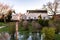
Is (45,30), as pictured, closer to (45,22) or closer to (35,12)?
(45,22)

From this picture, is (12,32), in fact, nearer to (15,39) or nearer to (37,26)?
(15,39)

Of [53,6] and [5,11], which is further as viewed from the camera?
[5,11]

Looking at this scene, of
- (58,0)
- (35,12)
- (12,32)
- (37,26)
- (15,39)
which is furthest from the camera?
(35,12)

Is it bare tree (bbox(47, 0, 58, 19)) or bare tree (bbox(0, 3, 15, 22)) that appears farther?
bare tree (bbox(0, 3, 15, 22))

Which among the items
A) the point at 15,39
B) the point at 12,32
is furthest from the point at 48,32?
the point at 12,32

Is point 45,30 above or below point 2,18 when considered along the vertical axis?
above

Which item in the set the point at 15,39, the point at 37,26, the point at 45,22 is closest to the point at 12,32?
the point at 15,39

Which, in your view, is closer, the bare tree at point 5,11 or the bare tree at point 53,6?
the bare tree at point 53,6

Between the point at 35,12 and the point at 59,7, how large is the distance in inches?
373

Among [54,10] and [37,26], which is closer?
[37,26]

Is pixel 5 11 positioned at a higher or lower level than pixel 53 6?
lower

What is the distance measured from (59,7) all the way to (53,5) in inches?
47.5

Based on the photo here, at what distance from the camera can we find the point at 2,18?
116ft

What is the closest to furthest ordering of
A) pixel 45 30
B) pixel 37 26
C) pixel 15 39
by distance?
1. pixel 45 30
2. pixel 15 39
3. pixel 37 26
